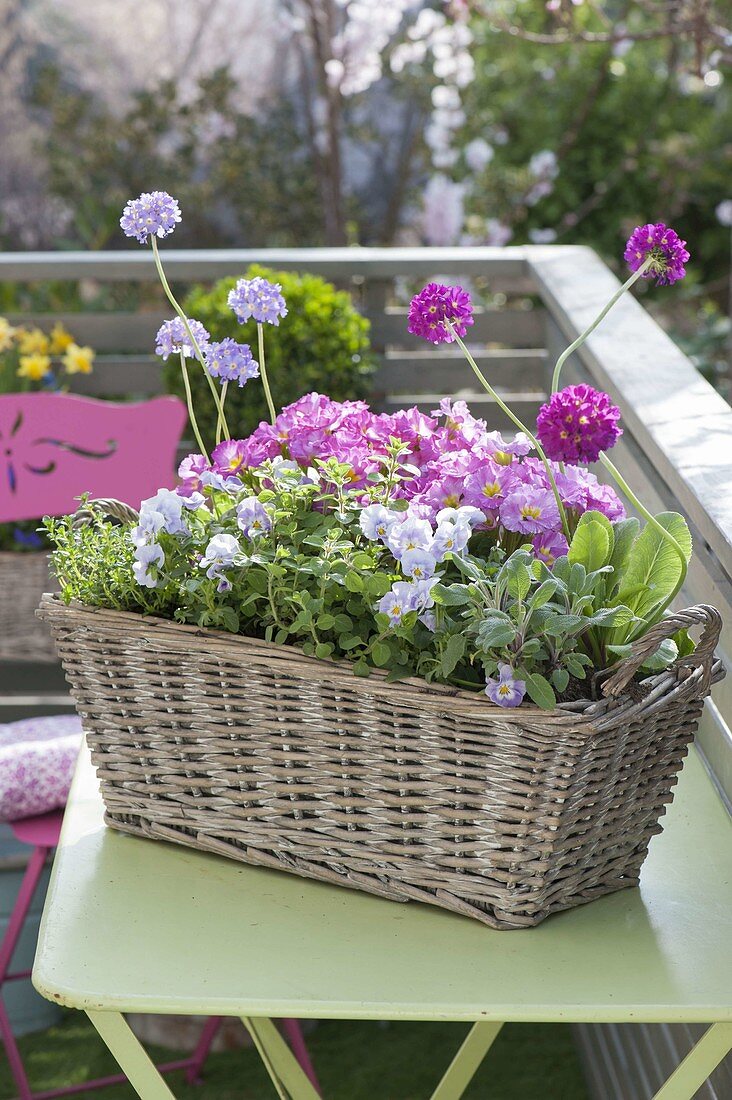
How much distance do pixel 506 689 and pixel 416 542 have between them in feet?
0.42

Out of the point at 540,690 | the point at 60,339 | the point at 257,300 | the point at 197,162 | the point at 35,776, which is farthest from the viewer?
the point at 197,162

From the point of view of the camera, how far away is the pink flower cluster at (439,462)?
1.02 meters

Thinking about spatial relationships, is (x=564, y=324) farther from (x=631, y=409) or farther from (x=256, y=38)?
(x=256, y=38)

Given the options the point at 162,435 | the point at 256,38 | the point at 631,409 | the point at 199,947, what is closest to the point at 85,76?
the point at 256,38

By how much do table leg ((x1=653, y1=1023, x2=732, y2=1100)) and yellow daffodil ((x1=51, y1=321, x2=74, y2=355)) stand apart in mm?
2383

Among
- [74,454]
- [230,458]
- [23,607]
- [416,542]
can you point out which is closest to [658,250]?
[416,542]

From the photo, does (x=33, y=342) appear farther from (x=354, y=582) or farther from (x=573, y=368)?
(x=354, y=582)

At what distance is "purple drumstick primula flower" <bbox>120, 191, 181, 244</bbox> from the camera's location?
109cm

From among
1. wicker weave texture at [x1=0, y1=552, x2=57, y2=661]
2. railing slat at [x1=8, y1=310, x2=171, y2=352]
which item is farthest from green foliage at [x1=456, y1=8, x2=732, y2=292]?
wicker weave texture at [x1=0, y1=552, x2=57, y2=661]

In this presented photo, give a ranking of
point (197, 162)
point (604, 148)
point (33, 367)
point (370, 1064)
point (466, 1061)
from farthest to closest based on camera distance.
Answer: point (197, 162) < point (604, 148) < point (33, 367) < point (370, 1064) < point (466, 1061)

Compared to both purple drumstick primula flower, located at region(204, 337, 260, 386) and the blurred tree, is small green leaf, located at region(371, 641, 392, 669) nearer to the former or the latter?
purple drumstick primula flower, located at region(204, 337, 260, 386)

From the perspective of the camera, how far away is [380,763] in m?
0.99

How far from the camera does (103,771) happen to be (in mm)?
1141

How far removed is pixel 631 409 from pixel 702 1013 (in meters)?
0.87
